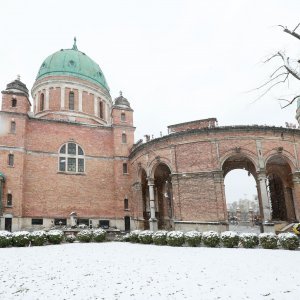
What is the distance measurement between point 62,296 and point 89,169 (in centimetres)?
2150

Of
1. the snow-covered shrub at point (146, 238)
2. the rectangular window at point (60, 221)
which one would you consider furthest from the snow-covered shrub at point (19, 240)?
the rectangular window at point (60, 221)

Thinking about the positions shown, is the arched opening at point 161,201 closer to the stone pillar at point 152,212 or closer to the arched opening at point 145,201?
the arched opening at point 145,201

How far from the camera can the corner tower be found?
3177 centimetres

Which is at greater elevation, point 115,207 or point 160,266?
point 115,207

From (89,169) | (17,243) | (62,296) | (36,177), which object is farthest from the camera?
(89,169)

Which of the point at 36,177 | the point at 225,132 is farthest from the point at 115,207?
the point at 225,132

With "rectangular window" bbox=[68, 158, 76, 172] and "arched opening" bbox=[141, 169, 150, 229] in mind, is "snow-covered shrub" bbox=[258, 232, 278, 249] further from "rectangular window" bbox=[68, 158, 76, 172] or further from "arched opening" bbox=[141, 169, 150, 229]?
"rectangular window" bbox=[68, 158, 76, 172]

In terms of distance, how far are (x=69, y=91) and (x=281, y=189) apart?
24.5m

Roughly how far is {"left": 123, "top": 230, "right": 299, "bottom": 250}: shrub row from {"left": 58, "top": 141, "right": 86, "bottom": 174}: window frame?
11.9 m

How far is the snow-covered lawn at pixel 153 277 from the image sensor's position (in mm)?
7121

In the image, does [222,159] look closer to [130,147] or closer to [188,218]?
[188,218]

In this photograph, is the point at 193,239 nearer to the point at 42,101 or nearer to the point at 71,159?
the point at 71,159

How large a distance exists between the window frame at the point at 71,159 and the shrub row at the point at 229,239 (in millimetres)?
11859

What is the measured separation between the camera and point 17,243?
1789 centimetres
